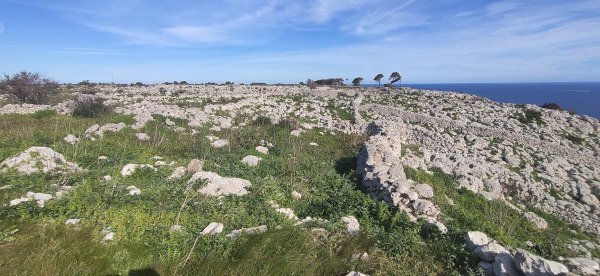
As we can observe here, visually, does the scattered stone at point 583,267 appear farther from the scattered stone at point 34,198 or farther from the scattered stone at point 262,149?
the scattered stone at point 262,149

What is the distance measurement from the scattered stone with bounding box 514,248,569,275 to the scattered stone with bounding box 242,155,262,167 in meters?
8.36

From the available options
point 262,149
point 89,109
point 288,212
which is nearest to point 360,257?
point 288,212

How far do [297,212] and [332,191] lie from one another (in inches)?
80.7

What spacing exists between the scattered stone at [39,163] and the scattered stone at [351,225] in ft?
24.1

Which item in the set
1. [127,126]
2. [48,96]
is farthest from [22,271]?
[48,96]

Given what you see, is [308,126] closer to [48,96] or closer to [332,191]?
[332,191]

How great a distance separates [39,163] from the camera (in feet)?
32.2

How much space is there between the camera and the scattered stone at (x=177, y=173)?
10.1 meters

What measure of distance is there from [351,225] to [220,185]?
3.72m

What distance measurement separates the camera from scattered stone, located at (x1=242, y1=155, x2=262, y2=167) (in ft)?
40.1

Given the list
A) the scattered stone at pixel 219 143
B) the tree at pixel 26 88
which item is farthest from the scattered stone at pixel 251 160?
the tree at pixel 26 88

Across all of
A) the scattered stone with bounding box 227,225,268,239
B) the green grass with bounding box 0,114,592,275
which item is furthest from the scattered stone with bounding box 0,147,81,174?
the scattered stone with bounding box 227,225,268,239

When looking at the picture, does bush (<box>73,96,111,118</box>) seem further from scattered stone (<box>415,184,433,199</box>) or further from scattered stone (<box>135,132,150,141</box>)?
scattered stone (<box>415,184,433,199</box>)

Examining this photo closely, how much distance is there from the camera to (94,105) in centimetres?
2195
